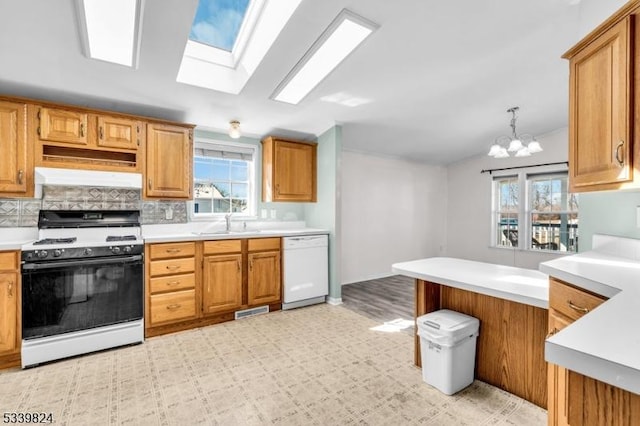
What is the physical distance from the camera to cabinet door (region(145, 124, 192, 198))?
10.3ft

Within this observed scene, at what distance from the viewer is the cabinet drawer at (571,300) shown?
4.00 ft

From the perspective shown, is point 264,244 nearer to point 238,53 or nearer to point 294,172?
point 294,172

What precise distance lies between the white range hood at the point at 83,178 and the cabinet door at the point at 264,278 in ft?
4.87

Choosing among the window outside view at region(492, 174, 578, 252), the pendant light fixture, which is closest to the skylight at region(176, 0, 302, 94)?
the pendant light fixture

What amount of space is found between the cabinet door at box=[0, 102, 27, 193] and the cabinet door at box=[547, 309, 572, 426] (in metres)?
3.98

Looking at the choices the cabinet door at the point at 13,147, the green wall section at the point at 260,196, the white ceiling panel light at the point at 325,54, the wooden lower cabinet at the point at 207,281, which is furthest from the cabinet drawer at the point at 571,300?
the cabinet door at the point at 13,147

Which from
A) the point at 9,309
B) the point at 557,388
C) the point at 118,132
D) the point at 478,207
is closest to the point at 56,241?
the point at 9,309

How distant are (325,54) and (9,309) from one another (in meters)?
3.35

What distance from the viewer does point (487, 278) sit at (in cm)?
196

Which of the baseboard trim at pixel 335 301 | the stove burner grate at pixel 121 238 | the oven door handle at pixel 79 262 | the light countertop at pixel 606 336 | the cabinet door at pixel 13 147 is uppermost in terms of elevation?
the cabinet door at pixel 13 147

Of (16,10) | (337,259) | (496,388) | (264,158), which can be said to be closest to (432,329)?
(496,388)

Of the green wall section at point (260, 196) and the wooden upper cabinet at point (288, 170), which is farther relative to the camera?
the wooden upper cabinet at point (288, 170)

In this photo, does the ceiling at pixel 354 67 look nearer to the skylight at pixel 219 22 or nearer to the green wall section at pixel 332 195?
the green wall section at pixel 332 195

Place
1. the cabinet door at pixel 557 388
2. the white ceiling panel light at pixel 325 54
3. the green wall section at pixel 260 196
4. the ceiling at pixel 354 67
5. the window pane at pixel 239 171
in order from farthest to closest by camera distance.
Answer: the window pane at pixel 239 171
the green wall section at pixel 260 196
the white ceiling panel light at pixel 325 54
the ceiling at pixel 354 67
the cabinet door at pixel 557 388
